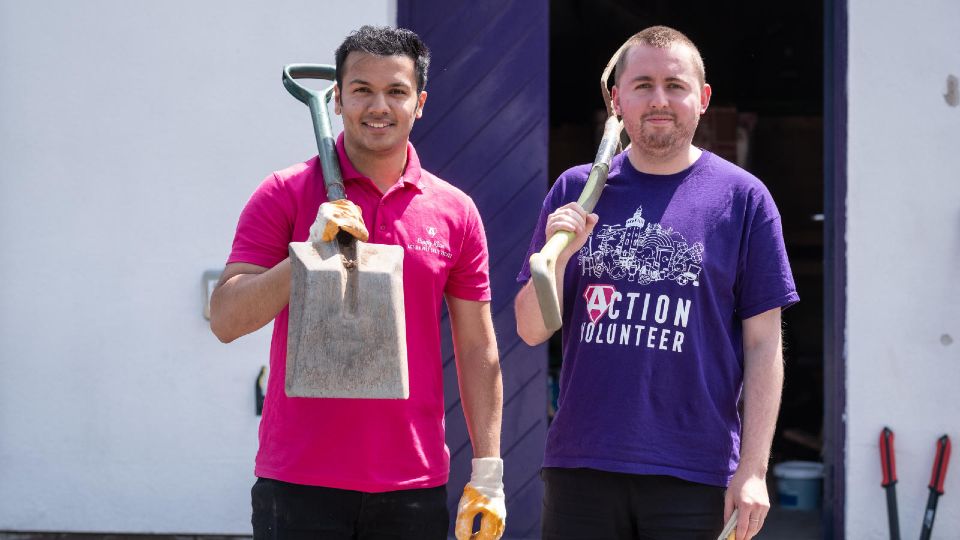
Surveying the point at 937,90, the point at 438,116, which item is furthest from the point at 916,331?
the point at 438,116

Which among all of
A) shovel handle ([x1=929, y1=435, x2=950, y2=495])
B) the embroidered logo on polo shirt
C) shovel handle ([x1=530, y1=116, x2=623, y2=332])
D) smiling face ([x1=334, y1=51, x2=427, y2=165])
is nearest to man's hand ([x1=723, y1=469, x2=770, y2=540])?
shovel handle ([x1=530, y1=116, x2=623, y2=332])

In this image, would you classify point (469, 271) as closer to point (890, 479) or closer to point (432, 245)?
point (432, 245)

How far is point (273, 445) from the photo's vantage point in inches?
93.4

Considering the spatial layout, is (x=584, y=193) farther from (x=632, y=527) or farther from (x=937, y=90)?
(x=937, y=90)

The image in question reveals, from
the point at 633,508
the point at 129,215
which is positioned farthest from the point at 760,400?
the point at 129,215

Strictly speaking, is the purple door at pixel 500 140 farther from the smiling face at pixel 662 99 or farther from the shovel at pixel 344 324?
the shovel at pixel 344 324

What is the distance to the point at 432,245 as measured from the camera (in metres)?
2.45

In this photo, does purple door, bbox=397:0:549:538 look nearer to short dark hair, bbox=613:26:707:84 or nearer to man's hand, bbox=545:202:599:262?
short dark hair, bbox=613:26:707:84

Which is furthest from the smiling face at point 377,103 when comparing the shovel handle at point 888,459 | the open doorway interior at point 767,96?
the open doorway interior at point 767,96

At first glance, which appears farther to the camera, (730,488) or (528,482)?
(528,482)

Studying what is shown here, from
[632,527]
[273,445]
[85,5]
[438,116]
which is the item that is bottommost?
[632,527]

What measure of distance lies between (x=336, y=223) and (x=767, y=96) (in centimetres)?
676

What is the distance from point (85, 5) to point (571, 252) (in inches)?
114

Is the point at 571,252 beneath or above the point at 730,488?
above
